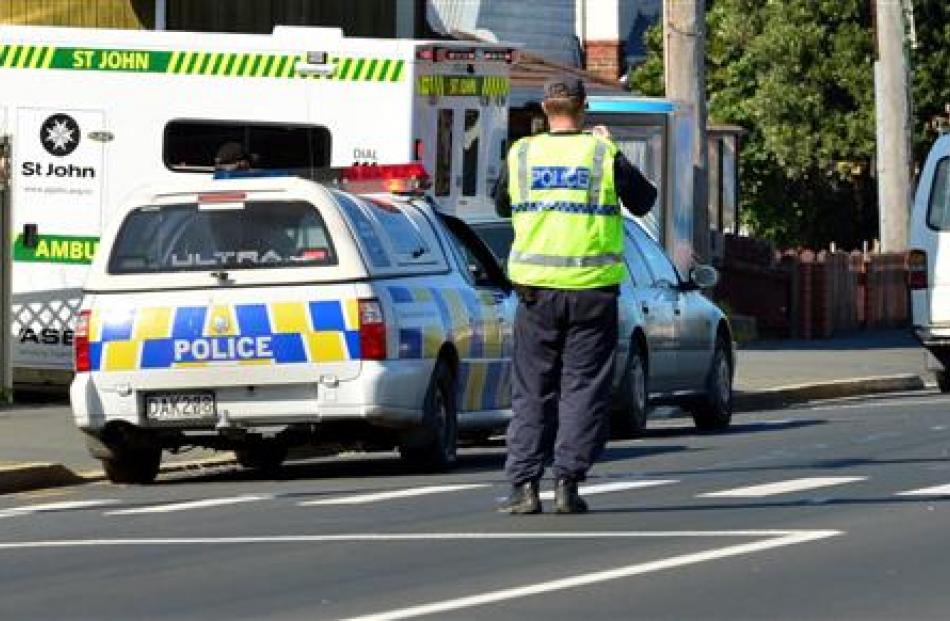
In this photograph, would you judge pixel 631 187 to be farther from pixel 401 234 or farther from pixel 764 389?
pixel 764 389

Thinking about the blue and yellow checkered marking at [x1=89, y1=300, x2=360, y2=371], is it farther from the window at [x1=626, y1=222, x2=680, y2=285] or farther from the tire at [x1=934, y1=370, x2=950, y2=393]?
the tire at [x1=934, y1=370, x2=950, y2=393]

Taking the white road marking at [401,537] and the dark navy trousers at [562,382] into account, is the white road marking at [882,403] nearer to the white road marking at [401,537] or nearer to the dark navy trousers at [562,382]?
the dark navy trousers at [562,382]

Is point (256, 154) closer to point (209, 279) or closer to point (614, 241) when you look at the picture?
point (209, 279)

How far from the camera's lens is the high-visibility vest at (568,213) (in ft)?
43.2

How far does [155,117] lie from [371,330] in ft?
23.2

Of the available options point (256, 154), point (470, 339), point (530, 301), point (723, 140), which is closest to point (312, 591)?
point (530, 301)

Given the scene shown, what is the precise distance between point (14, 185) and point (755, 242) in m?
16.6

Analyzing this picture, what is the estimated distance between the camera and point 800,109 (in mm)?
47938

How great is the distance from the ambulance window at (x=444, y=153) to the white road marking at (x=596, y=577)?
36.5ft

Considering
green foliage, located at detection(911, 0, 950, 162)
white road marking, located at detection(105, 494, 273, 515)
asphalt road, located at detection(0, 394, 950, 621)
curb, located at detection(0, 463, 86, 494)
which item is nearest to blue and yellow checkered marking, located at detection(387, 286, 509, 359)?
asphalt road, located at detection(0, 394, 950, 621)

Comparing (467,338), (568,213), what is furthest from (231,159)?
(568,213)

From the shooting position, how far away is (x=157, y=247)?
1625cm

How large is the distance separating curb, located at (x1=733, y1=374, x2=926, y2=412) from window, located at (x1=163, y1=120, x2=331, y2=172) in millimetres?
5174

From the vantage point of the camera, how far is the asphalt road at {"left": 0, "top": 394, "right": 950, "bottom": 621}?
32.9 ft
